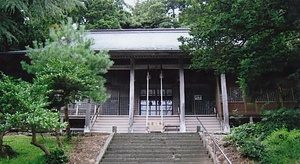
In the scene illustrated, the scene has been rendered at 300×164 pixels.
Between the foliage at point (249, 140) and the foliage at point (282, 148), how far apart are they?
0.40 m

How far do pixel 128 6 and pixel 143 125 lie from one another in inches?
864

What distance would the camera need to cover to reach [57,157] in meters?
8.90

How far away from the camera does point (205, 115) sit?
16516 mm

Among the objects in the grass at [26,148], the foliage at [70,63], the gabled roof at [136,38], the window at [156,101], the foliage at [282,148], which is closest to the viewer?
the foliage at [282,148]

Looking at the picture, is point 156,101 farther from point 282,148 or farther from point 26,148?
point 282,148

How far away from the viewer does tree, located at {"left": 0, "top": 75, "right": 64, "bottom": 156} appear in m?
7.52

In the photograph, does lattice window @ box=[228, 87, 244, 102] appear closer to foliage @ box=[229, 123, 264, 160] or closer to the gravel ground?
foliage @ box=[229, 123, 264, 160]

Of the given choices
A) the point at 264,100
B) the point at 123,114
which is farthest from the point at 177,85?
the point at 264,100

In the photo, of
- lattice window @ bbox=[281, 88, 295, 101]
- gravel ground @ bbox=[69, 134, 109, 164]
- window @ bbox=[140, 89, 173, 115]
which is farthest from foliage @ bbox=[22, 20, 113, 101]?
lattice window @ bbox=[281, 88, 295, 101]

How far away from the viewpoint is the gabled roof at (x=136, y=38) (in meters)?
17.4

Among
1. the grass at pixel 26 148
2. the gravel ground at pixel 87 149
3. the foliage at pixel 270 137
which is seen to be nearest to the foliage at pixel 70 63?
the gravel ground at pixel 87 149

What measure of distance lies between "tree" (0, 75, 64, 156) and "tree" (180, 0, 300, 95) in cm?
459

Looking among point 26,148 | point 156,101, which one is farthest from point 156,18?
point 26,148

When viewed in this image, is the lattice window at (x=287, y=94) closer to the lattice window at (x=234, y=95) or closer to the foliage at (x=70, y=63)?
the lattice window at (x=234, y=95)
